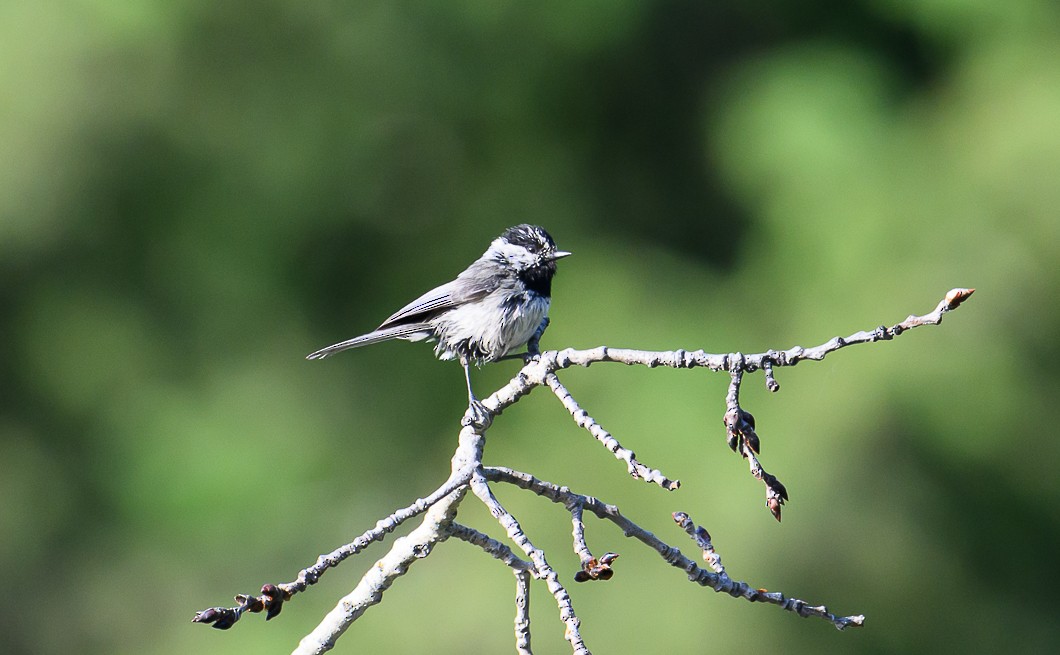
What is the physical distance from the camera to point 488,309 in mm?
3406

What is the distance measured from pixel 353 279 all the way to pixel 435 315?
3050 millimetres

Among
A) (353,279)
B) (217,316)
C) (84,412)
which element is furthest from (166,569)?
(353,279)

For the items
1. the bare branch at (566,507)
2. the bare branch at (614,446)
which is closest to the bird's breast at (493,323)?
the bare branch at (566,507)

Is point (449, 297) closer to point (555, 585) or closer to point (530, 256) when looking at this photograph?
point (530, 256)

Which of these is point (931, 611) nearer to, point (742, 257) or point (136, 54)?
point (742, 257)

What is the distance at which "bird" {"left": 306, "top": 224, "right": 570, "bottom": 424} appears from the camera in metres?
3.39

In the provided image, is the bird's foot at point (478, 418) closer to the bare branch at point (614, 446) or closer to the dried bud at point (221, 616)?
the bare branch at point (614, 446)

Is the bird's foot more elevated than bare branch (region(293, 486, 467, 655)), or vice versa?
the bird's foot

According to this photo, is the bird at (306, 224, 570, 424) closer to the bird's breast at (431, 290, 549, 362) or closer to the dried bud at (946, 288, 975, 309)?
the bird's breast at (431, 290, 549, 362)

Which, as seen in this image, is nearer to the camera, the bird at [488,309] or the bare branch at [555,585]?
the bare branch at [555,585]

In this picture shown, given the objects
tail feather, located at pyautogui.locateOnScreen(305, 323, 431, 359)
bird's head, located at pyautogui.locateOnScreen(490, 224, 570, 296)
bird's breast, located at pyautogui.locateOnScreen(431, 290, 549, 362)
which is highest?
bird's head, located at pyautogui.locateOnScreen(490, 224, 570, 296)

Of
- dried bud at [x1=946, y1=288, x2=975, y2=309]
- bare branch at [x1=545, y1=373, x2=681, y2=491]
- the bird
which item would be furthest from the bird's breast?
dried bud at [x1=946, y1=288, x2=975, y2=309]

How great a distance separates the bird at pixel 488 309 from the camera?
11.1ft

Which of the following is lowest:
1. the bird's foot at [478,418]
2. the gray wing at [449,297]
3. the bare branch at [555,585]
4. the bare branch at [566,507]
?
the bare branch at [555,585]
